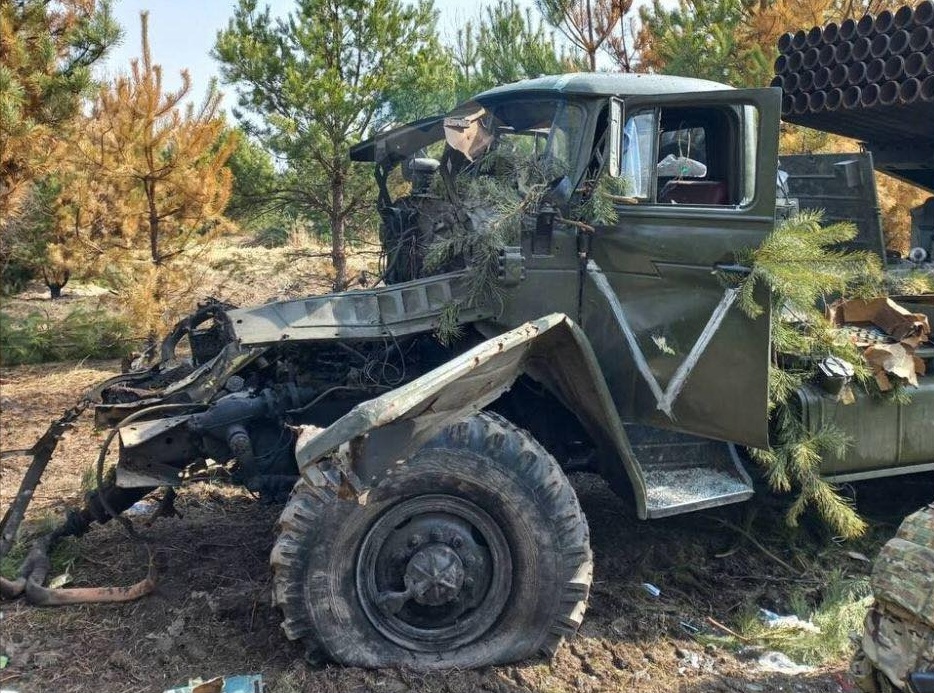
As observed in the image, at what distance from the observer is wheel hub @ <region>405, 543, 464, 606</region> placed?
350 cm

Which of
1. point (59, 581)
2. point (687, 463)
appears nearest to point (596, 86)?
point (687, 463)

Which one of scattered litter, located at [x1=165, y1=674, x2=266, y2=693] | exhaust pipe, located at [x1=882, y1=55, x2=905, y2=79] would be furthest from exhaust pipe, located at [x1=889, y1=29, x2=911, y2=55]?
scattered litter, located at [x1=165, y1=674, x2=266, y2=693]

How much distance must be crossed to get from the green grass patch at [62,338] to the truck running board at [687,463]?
287 inches

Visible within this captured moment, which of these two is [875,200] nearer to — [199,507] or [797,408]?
[797,408]

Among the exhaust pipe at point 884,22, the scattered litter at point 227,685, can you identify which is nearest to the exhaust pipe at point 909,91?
the exhaust pipe at point 884,22

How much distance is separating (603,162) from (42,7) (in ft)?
21.0

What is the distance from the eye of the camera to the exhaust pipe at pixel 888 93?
5.54m

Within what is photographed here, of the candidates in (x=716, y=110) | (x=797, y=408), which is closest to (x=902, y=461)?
(x=797, y=408)

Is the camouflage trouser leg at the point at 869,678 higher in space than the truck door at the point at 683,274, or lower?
lower

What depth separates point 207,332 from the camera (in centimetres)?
493

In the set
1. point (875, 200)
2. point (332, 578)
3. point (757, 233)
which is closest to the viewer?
point (332, 578)

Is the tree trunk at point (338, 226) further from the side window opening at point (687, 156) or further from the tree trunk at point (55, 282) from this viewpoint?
the side window opening at point (687, 156)

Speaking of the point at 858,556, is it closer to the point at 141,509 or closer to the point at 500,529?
the point at 500,529

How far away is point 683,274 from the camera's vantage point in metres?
3.96
